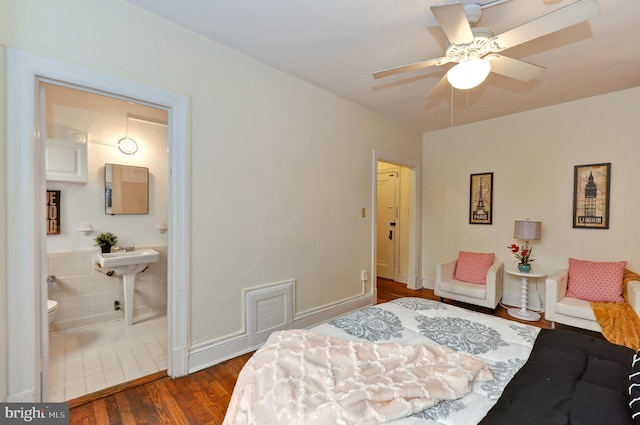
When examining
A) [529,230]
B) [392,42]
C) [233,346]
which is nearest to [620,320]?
[529,230]

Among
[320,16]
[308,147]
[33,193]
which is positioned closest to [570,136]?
[308,147]

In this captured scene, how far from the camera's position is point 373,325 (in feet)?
5.53

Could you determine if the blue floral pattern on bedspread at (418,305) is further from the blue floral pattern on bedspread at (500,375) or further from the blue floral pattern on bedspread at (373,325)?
the blue floral pattern on bedspread at (500,375)

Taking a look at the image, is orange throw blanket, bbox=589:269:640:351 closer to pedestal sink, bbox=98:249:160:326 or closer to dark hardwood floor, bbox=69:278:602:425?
dark hardwood floor, bbox=69:278:602:425

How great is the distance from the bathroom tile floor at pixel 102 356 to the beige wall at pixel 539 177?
3985 millimetres

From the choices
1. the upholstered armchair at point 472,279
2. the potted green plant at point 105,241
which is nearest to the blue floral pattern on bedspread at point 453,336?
the upholstered armchair at point 472,279

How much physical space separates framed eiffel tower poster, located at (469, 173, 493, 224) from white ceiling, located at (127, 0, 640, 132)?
117 centimetres

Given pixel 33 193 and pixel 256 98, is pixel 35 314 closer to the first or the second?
pixel 33 193

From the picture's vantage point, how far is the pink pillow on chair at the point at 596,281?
2.84m

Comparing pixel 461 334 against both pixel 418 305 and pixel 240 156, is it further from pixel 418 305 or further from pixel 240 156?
pixel 240 156

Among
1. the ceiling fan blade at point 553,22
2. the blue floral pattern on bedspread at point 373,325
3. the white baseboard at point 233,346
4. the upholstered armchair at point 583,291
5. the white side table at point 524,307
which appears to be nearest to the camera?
the ceiling fan blade at point 553,22

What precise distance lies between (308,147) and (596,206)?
338 cm

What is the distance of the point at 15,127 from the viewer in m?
1.51

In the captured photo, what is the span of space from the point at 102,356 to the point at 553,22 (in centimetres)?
395
